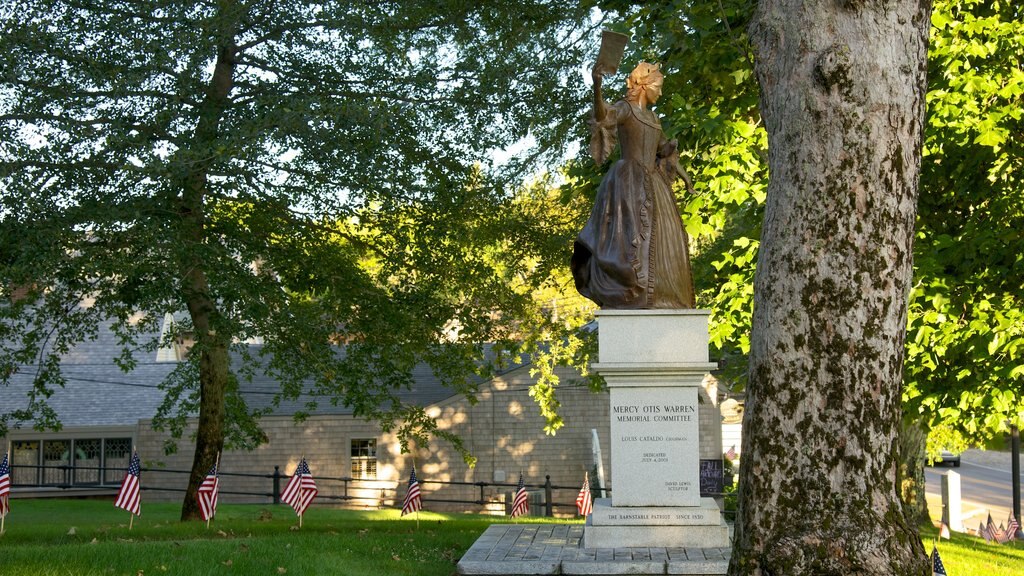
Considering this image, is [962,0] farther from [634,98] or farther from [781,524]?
[781,524]

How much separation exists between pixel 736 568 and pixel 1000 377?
8.80 meters

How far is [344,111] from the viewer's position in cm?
1440

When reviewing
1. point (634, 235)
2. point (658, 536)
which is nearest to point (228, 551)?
point (658, 536)

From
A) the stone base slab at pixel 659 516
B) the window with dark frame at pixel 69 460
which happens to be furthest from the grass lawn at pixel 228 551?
the window with dark frame at pixel 69 460

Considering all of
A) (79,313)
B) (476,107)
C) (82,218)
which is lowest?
(79,313)

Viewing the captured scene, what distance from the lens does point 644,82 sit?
11.9 metres

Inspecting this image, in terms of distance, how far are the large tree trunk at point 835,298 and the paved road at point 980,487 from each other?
24.1 meters

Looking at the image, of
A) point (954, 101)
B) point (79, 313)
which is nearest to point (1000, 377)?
point (954, 101)

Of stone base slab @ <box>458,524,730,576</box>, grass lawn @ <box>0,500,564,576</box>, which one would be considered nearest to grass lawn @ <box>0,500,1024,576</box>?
grass lawn @ <box>0,500,564,576</box>

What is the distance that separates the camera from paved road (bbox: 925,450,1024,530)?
3488cm

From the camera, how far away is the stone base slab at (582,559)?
946cm

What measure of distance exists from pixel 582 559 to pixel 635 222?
3.60 metres

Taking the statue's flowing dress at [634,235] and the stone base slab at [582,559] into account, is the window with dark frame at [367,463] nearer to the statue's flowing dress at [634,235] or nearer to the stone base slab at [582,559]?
the stone base slab at [582,559]

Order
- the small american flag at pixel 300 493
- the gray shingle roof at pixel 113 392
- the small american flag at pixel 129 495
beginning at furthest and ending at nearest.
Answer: the gray shingle roof at pixel 113 392, the small american flag at pixel 300 493, the small american flag at pixel 129 495
